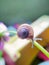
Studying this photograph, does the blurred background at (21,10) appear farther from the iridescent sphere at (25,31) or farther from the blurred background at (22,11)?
the iridescent sphere at (25,31)

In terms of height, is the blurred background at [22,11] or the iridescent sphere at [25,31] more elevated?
the blurred background at [22,11]

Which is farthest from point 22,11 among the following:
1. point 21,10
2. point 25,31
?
point 25,31

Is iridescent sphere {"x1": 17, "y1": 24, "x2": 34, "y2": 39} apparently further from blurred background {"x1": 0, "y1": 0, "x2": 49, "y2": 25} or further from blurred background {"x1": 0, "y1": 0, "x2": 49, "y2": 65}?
blurred background {"x1": 0, "y1": 0, "x2": 49, "y2": 25}

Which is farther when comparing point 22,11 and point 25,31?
Answer: point 22,11

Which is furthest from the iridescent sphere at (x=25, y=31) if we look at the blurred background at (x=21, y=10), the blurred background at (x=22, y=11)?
the blurred background at (x=21, y=10)

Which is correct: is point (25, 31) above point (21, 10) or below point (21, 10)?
below

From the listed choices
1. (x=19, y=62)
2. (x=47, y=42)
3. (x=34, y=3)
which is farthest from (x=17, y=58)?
(x=34, y=3)

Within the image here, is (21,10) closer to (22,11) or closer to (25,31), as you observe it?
(22,11)

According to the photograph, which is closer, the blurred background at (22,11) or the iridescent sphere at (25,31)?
the iridescent sphere at (25,31)

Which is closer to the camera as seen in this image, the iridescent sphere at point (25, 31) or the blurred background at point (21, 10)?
the iridescent sphere at point (25, 31)
